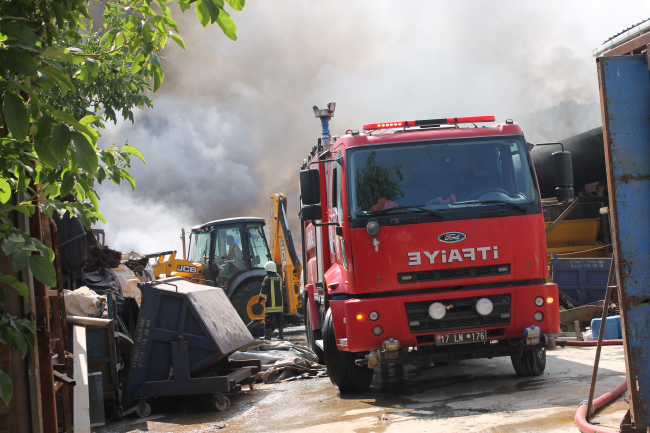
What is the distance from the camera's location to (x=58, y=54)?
6.55ft

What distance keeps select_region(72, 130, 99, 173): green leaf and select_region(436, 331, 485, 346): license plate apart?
174 inches

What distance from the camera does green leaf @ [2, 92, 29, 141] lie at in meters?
1.75

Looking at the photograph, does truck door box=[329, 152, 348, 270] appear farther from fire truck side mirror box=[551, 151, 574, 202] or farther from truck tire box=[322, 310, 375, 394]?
fire truck side mirror box=[551, 151, 574, 202]

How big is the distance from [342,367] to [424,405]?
3.32 ft

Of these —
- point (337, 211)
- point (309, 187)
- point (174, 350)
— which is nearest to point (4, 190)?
point (309, 187)

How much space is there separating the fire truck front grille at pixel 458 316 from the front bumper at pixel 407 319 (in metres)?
0.02

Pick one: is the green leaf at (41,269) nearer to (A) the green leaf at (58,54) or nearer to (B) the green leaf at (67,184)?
(B) the green leaf at (67,184)

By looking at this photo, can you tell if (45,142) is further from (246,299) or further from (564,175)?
(246,299)

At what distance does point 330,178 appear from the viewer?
663cm

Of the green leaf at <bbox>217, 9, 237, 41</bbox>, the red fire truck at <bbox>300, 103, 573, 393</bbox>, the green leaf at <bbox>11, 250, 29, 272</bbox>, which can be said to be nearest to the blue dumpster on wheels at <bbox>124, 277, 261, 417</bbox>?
the red fire truck at <bbox>300, 103, 573, 393</bbox>

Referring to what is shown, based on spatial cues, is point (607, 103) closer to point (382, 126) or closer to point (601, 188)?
point (382, 126)

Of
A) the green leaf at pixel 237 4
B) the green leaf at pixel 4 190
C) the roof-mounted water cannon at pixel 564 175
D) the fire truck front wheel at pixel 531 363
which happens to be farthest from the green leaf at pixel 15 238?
the fire truck front wheel at pixel 531 363

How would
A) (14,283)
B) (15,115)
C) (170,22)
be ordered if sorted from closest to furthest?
(15,115), (14,283), (170,22)

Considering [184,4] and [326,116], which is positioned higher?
[326,116]
